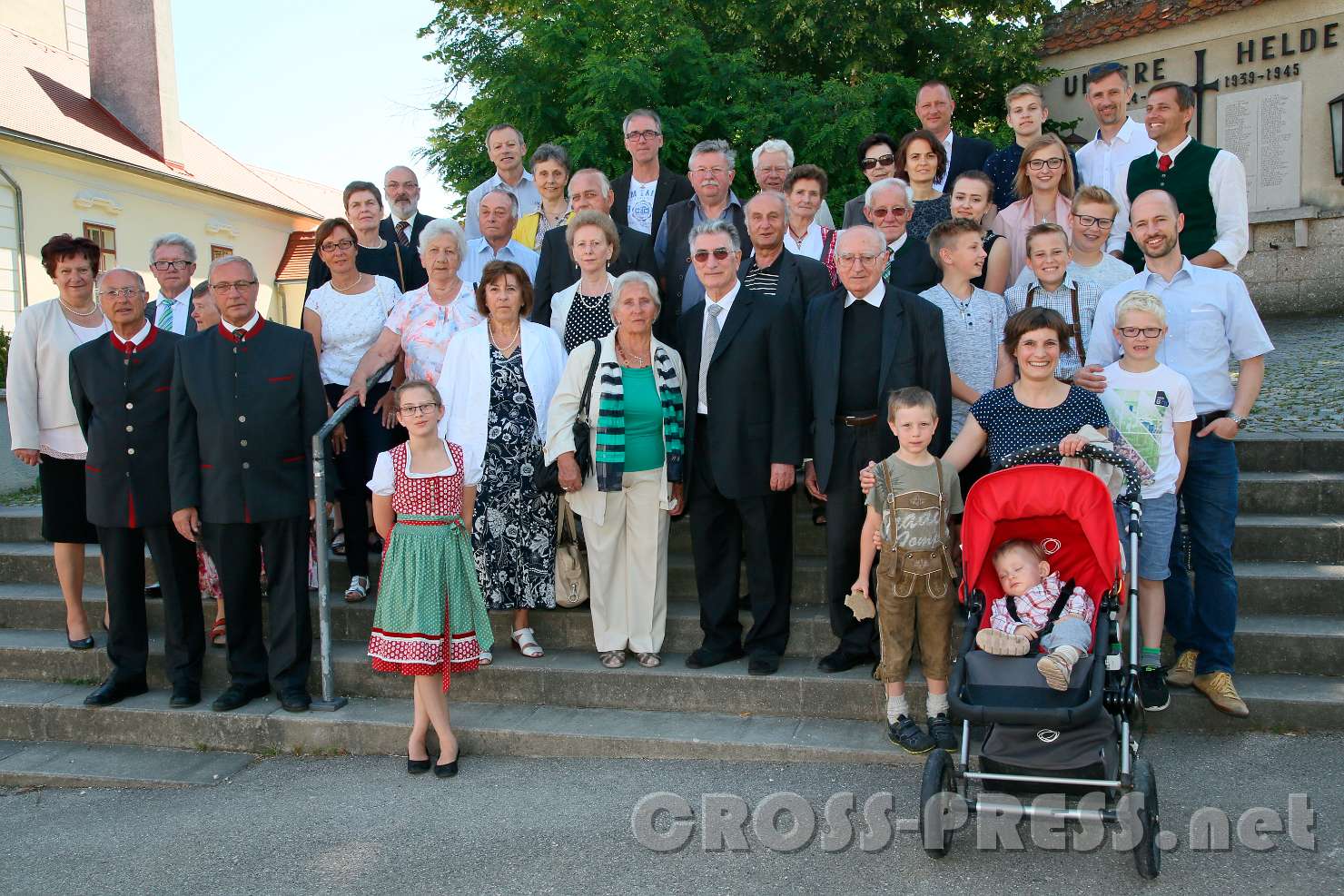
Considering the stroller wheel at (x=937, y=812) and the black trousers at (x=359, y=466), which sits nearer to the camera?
the stroller wheel at (x=937, y=812)

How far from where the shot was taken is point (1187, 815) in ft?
12.7

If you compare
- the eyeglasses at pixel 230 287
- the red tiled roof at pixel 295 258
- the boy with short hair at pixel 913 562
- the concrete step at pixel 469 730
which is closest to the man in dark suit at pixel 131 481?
the concrete step at pixel 469 730

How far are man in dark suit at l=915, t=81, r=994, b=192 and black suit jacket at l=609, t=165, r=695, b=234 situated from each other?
1.54 m

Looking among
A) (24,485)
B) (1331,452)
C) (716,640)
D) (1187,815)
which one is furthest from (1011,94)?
(24,485)

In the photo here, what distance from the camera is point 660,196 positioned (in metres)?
6.68

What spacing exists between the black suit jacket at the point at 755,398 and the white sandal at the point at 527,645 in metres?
1.27

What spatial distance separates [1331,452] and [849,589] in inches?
125

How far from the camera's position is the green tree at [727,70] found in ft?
38.6

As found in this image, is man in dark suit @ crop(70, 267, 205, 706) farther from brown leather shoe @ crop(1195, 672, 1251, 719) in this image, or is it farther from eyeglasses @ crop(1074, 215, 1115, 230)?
brown leather shoe @ crop(1195, 672, 1251, 719)

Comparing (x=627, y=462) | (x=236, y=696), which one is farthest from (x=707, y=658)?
(x=236, y=696)

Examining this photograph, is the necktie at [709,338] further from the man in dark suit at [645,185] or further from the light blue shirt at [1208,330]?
the light blue shirt at [1208,330]

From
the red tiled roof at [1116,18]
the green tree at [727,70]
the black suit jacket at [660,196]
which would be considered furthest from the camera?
the red tiled roof at [1116,18]

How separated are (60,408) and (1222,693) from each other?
19.3ft

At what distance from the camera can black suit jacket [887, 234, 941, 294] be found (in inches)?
217
